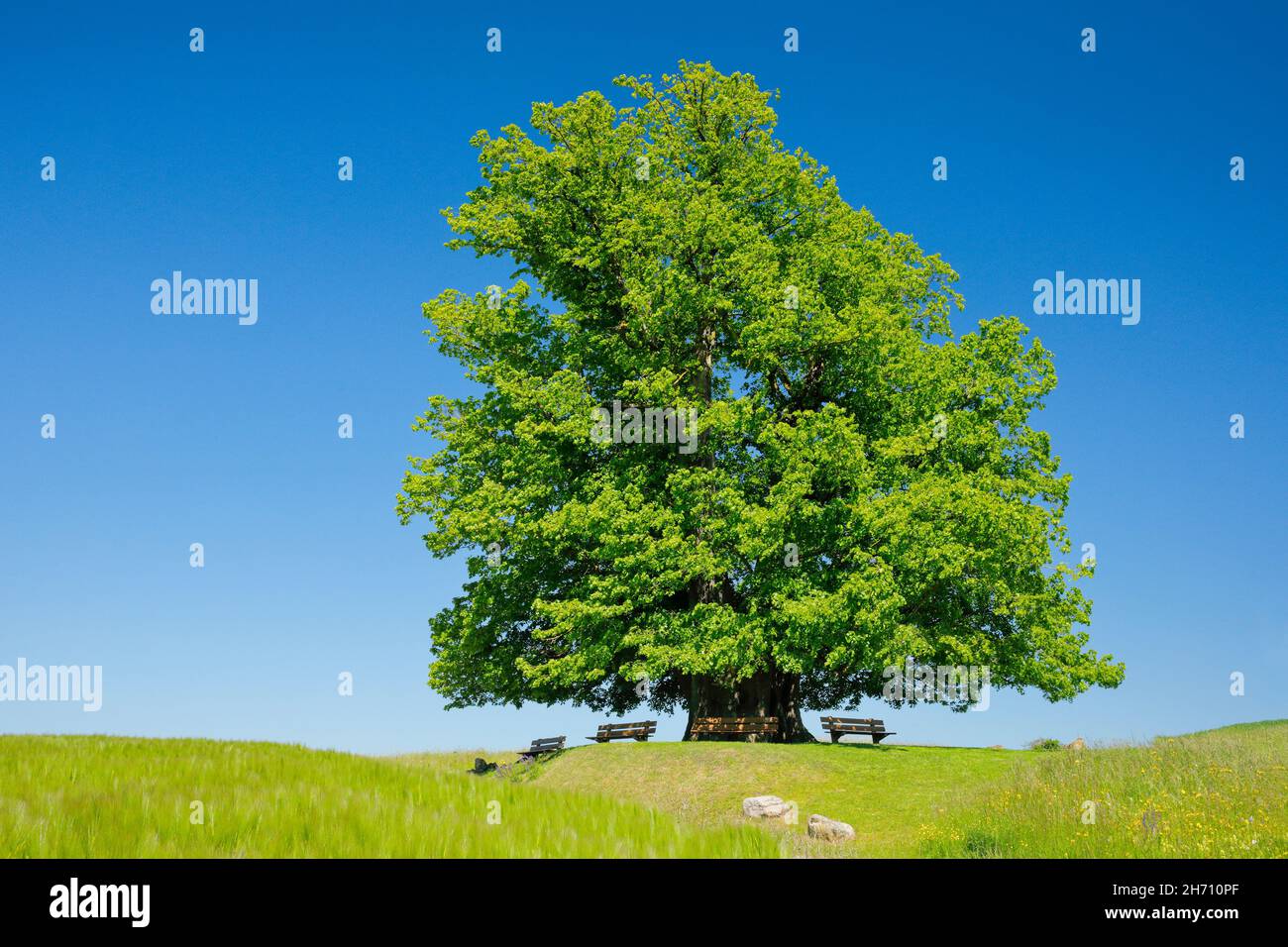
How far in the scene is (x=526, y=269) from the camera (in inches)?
1425

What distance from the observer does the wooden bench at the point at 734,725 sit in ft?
105

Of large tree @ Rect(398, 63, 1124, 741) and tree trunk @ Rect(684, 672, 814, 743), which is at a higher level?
large tree @ Rect(398, 63, 1124, 741)

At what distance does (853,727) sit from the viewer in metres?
34.4

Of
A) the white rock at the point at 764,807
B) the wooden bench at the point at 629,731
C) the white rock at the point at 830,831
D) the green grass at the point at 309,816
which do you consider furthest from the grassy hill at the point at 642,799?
the wooden bench at the point at 629,731

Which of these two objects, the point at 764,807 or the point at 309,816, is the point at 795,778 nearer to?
the point at 764,807

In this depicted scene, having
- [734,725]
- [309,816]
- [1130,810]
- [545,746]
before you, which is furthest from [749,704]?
[309,816]

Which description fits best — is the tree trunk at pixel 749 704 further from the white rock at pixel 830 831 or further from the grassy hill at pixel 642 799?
the white rock at pixel 830 831

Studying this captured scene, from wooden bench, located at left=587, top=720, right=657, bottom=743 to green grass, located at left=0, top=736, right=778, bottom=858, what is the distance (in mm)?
21281

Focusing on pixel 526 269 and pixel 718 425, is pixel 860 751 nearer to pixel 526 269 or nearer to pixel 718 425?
pixel 718 425

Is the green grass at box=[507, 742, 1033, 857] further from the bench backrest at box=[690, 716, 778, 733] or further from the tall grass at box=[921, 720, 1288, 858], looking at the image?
the bench backrest at box=[690, 716, 778, 733]

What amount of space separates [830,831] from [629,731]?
552 inches

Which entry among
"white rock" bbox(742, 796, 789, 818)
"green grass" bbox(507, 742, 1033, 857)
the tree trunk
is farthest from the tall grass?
the tree trunk

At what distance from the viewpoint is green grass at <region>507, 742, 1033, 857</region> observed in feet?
76.4
